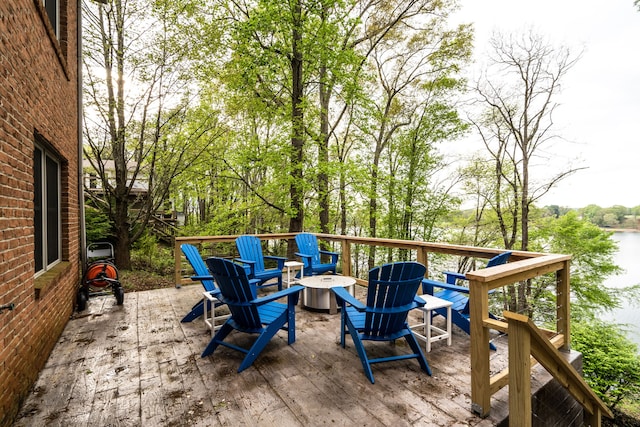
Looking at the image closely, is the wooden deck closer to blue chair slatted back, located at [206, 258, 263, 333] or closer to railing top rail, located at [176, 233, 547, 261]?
blue chair slatted back, located at [206, 258, 263, 333]

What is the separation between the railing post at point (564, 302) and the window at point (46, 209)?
4807 millimetres

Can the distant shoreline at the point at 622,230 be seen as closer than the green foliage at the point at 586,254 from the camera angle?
No

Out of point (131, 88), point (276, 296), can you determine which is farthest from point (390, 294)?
point (131, 88)

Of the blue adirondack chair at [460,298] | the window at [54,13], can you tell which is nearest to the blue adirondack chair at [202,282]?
the blue adirondack chair at [460,298]

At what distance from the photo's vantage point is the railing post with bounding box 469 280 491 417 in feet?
6.07

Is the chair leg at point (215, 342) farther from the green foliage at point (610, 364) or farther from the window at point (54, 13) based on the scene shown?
the green foliage at point (610, 364)

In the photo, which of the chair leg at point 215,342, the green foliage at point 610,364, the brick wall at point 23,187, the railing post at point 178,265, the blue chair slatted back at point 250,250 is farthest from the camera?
the green foliage at point 610,364

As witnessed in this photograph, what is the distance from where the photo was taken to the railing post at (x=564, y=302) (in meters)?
2.71

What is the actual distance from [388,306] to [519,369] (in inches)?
35.3

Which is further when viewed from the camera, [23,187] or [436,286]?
[436,286]

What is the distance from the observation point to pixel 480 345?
186 cm

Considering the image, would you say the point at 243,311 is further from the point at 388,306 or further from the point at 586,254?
the point at 586,254

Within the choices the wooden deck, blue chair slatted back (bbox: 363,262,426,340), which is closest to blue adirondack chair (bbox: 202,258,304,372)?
the wooden deck

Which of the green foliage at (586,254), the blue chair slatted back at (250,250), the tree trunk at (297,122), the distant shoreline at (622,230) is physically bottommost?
the green foliage at (586,254)
